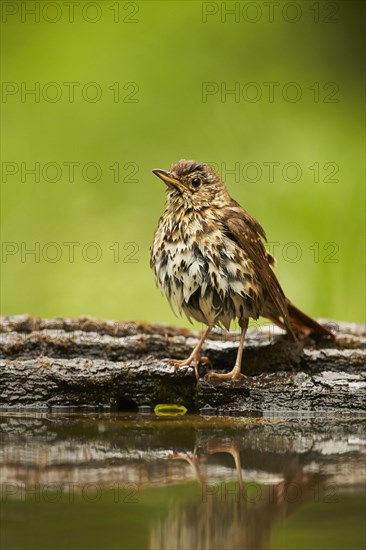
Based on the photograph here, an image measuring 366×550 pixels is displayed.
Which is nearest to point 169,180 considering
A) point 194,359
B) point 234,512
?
point 194,359

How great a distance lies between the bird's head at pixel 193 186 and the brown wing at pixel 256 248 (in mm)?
118

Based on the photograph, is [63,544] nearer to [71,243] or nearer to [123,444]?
[123,444]

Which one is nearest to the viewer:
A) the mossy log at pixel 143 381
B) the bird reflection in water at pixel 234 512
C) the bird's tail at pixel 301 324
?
the bird reflection in water at pixel 234 512

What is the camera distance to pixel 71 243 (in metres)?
6.19

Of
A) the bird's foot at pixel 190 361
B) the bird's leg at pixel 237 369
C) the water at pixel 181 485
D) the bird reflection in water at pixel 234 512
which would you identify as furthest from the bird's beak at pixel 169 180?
the bird reflection in water at pixel 234 512

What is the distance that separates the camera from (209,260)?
4.05m

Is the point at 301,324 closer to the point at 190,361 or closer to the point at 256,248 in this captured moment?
the point at 256,248

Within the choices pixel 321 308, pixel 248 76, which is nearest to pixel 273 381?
pixel 321 308

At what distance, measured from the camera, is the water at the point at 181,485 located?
5.75 feet

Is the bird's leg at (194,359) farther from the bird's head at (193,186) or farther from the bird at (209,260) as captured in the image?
the bird's head at (193,186)

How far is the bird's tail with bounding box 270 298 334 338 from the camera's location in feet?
14.7

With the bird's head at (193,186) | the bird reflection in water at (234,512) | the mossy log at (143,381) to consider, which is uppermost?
the bird's head at (193,186)

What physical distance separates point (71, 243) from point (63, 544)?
4.61m

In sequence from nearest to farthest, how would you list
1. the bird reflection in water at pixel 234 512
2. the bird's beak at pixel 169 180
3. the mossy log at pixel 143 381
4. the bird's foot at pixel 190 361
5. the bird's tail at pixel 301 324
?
1. the bird reflection in water at pixel 234 512
2. the mossy log at pixel 143 381
3. the bird's foot at pixel 190 361
4. the bird's beak at pixel 169 180
5. the bird's tail at pixel 301 324
